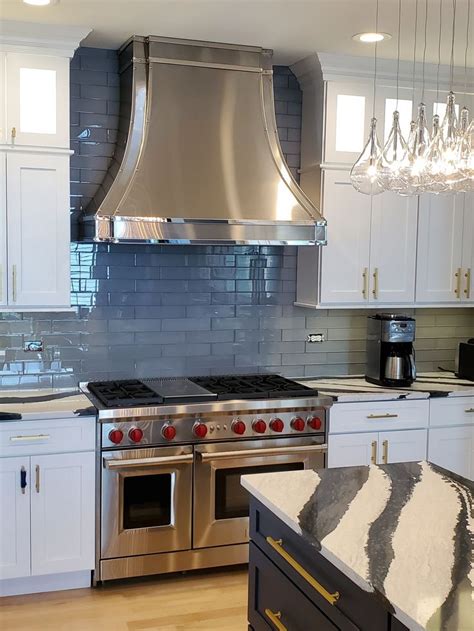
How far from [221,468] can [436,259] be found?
1.90 m

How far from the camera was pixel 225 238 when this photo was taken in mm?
4004

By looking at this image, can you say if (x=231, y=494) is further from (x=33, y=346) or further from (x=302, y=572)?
(x=302, y=572)

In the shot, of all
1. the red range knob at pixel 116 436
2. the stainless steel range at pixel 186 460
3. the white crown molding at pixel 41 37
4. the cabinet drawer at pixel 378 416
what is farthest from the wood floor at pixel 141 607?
the white crown molding at pixel 41 37

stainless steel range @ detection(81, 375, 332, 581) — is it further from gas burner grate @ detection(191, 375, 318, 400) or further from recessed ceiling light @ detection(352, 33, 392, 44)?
recessed ceiling light @ detection(352, 33, 392, 44)

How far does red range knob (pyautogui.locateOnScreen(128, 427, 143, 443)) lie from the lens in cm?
386

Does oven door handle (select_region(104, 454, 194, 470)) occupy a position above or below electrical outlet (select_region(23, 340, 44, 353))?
below

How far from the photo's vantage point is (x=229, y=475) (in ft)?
13.4

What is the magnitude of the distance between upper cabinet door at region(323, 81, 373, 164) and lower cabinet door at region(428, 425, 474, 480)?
1686 millimetres

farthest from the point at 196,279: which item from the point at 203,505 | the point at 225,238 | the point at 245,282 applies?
the point at 203,505

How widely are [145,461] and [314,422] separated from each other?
96 centimetres

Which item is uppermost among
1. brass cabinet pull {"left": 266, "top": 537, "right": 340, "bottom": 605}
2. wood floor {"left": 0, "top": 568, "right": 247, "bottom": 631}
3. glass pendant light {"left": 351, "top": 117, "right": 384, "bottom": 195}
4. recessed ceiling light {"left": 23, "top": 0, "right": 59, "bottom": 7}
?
recessed ceiling light {"left": 23, "top": 0, "right": 59, "bottom": 7}

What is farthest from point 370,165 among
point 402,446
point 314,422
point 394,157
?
point 402,446

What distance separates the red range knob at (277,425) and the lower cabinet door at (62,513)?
37.7 inches

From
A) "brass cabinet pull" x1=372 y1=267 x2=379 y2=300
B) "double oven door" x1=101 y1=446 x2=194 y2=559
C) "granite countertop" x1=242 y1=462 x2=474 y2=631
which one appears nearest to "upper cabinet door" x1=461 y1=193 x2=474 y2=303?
"brass cabinet pull" x1=372 y1=267 x2=379 y2=300
